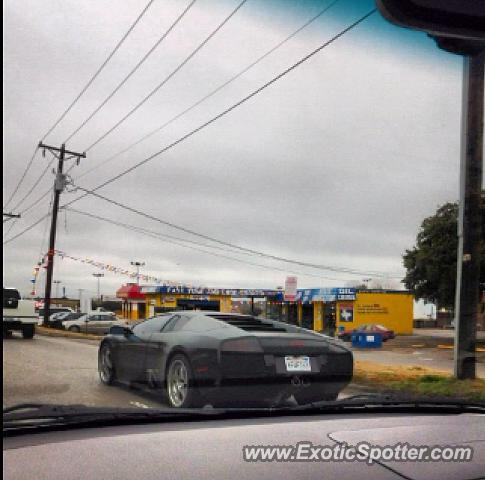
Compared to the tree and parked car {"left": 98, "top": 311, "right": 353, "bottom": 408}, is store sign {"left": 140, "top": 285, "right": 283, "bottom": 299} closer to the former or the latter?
parked car {"left": 98, "top": 311, "right": 353, "bottom": 408}

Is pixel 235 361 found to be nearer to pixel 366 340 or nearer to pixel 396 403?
pixel 366 340

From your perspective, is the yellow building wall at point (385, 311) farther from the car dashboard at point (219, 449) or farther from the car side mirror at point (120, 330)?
the car dashboard at point (219, 449)

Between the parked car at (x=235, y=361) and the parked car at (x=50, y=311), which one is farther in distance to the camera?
the parked car at (x=50, y=311)

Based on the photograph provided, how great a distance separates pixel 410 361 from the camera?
24.1ft

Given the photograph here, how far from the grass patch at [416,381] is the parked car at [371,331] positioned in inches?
10.6

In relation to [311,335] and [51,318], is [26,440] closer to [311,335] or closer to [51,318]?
[311,335]

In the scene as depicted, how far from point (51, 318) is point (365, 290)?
8.25 m

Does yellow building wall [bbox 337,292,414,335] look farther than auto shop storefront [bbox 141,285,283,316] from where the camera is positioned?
Yes

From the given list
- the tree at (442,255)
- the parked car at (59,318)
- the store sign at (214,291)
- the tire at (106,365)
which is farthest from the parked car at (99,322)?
the tree at (442,255)

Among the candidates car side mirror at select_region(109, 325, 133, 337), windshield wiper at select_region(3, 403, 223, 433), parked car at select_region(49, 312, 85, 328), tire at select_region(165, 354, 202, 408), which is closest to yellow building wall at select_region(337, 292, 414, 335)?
tire at select_region(165, 354, 202, 408)

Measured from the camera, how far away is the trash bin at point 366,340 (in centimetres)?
544

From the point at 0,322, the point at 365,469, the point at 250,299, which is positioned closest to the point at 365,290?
the point at 250,299

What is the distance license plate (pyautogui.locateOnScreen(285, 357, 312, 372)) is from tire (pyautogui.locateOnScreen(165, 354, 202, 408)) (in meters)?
0.73

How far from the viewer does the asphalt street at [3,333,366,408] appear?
500cm
